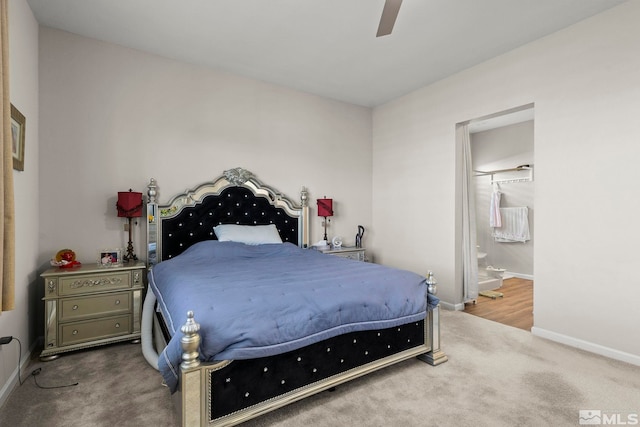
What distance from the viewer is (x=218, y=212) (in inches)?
147

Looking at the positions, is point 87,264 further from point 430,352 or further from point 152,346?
point 430,352

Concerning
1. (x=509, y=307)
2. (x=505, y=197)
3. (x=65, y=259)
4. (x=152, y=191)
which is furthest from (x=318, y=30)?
(x=505, y=197)

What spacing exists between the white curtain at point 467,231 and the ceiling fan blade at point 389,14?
231 centimetres

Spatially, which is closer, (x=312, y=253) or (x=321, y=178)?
(x=312, y=253)

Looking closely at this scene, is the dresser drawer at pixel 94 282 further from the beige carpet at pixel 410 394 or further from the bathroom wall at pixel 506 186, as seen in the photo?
the bathroom wall at pixel 506 186

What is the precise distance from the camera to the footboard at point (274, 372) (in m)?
1.51

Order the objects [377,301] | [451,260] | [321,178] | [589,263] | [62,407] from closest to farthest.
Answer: [62,407] → [377,301] → [589,263] → [451,260] → [321,178]

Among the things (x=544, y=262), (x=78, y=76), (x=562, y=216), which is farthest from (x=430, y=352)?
(x=78, y=76)

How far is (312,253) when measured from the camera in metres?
3.61

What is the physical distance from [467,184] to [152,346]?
12.6ft

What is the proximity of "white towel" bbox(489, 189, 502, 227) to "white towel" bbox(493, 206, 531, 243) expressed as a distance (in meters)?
0.12

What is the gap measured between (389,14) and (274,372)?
2.20 metres

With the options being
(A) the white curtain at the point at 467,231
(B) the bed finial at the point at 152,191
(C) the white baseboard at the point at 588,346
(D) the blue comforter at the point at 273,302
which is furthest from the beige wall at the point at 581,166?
(B) the bed finial at the point at 152,191

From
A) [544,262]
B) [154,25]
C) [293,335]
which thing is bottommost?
[293,335]
